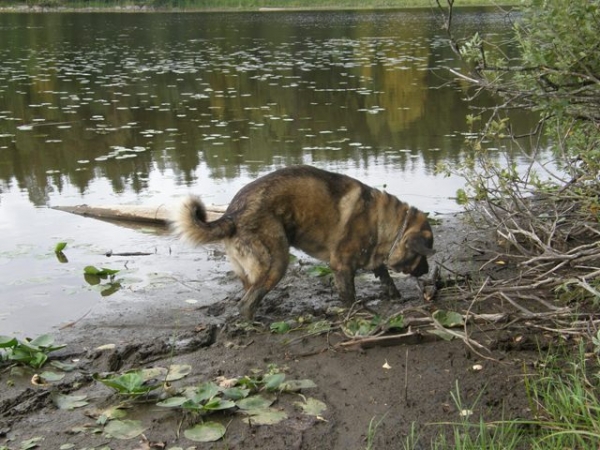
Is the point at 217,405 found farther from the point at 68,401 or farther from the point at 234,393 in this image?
the point at 68,401

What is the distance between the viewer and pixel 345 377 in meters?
A: 5.08

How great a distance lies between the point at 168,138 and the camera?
13.5 meters

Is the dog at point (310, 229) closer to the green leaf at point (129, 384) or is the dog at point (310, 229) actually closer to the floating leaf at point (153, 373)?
the floating leaf at point (153, 373)

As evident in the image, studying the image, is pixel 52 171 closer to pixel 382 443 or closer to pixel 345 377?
pixel 345 377

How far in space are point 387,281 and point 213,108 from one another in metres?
10.6

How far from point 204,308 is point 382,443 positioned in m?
2.75

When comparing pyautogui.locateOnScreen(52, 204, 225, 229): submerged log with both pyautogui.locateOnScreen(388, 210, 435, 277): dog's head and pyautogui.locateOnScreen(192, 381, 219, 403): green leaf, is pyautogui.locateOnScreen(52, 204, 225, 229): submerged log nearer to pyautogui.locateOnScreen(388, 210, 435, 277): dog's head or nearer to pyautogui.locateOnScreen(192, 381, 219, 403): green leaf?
pyautogui.locateOnScreen(388, 210, 435, 277): dog's head

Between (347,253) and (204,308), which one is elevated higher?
(347,253)

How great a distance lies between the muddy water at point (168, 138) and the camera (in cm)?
778

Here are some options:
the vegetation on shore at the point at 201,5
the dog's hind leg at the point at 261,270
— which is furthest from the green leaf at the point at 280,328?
the vegetation on shore at the point at 201,5

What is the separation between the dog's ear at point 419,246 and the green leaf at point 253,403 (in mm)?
2170

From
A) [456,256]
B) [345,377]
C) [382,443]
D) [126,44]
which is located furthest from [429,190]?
[126,44]

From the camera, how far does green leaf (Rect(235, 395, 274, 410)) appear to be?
15.3 feet

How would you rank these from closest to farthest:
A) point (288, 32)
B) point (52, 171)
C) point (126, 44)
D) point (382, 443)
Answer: point (382, 443), point (52, 171), point (126, 44), point (288, 32)
